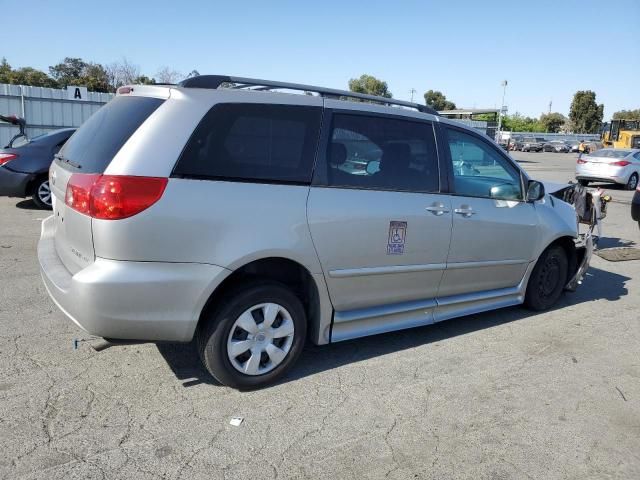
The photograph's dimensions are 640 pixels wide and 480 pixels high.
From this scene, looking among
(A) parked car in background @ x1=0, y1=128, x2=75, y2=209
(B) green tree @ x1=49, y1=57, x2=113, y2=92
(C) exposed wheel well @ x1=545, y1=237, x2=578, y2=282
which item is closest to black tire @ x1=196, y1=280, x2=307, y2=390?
(C) exposed wheel well @ x1=545, y1=237, x2=578, y2=282

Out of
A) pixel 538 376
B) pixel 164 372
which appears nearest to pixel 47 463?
pixel 164 372

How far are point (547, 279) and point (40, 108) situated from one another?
50.7ft

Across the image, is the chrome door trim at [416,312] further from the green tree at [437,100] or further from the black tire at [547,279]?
the green tree at [437,100]

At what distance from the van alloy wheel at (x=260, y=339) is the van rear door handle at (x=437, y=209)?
4.48ft

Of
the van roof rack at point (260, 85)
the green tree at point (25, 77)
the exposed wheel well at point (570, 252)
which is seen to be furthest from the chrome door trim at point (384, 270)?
the green tree at point (25, 77)

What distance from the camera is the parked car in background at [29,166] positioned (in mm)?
8805

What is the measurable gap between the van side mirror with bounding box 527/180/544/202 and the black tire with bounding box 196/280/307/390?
2617mm

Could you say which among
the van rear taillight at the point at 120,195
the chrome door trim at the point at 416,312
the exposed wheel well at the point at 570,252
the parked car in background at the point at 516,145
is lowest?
the chrome door trim at the point at 416,312

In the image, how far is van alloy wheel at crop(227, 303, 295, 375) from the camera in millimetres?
3322

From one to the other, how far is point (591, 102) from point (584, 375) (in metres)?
87.3

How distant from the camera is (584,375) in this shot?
3.98 metres

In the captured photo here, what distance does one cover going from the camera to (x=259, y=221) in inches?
126

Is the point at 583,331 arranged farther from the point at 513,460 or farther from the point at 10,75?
the point at 10,75

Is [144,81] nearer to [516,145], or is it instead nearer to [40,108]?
[40,108]
